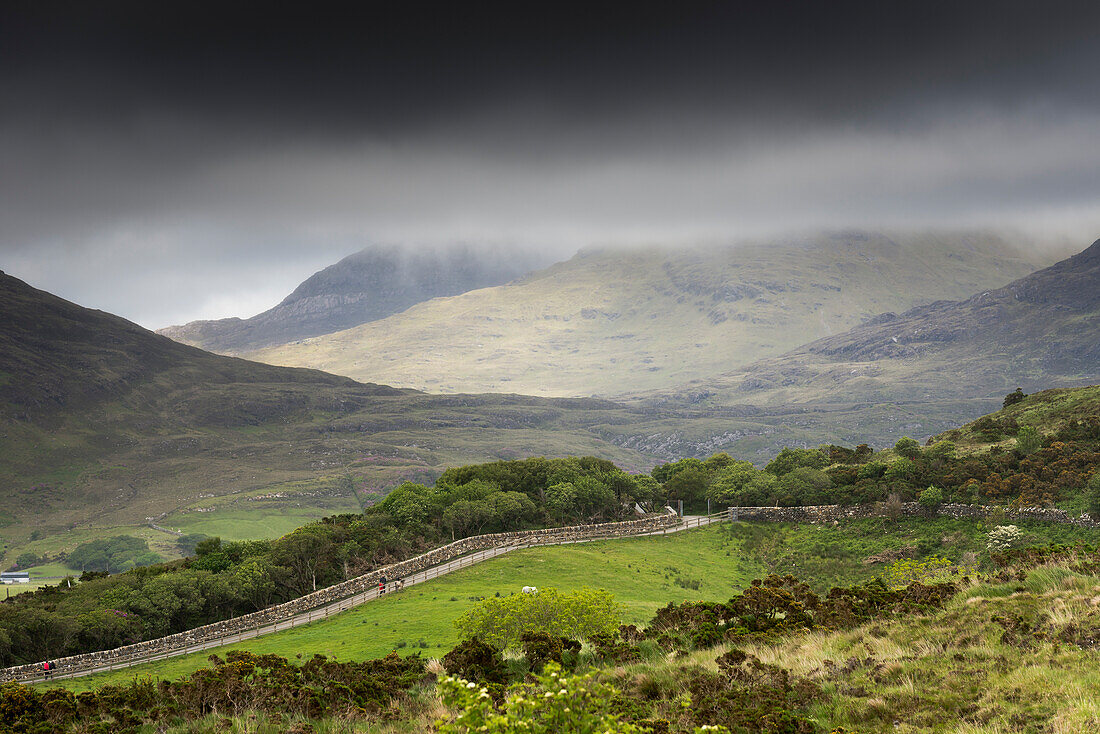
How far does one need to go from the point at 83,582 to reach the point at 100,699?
61.5 m

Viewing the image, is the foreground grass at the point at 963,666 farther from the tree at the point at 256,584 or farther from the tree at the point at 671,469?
the tree at the point at 671,469

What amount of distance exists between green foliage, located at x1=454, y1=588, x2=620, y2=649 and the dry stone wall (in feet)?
110

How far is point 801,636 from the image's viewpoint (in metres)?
17.5

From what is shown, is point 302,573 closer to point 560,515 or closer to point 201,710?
point 560,515

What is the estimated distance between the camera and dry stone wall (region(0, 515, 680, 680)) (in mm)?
46781

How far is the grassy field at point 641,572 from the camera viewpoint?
40312 mm

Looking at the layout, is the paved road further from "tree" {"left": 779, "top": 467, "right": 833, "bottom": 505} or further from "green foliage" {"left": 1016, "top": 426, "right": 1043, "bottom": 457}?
"green foliage" {"left": 1016, "top": 426, "right": 1043, "bottom": 457}

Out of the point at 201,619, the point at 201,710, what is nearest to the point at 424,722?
the point at 201,710

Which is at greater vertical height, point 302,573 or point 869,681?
point 869,681

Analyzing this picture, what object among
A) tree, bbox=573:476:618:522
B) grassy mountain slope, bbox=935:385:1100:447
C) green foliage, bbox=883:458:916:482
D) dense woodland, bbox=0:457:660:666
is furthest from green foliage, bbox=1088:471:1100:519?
tree, bbox=573:476:618:522

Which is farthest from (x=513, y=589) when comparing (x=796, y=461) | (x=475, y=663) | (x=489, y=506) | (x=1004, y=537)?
(x=796, y=461)

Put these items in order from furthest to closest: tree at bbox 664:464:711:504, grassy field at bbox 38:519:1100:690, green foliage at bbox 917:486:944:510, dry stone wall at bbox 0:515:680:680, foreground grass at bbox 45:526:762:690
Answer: tree at bbox 664:464:711:504 < green foliage at bbox 917:486:944:510 < dry stone wall at bbox 0:515:680:680 < grassy field at bbox 38:519:1100:690 < foreground grass at bbox 45:526:762:690

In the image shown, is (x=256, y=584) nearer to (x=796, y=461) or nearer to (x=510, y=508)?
(x=510, y=508)

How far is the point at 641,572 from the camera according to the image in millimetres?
59062
